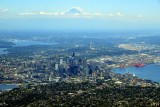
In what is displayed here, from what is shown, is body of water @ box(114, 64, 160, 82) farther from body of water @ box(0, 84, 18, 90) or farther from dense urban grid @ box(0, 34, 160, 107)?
body of water @ box(0, 84, 18, 90)

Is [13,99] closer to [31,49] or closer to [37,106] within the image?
[37,106]

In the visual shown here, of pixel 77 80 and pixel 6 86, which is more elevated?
pixel 77 80

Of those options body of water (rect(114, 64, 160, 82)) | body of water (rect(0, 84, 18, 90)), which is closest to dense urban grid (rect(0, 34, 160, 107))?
body of water (rect(0, 84, 18, 90))

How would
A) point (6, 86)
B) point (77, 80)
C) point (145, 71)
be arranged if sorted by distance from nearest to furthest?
point (6, 86)
point (77, 80)
point (145, 71)

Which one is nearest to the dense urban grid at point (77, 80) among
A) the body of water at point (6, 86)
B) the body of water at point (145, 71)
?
the body of water at point (6, 86)

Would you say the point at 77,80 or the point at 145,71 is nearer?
the point at 77,80

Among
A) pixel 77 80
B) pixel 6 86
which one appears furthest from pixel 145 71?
pixel 6 86

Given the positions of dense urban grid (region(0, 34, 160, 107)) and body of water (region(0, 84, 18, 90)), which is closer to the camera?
dense urban grid (region(0, 34, 160, 107))

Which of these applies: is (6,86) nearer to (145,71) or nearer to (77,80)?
(77,80)

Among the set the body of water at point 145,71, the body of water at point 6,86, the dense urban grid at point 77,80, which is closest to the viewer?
the dense urban grid at point 77,80

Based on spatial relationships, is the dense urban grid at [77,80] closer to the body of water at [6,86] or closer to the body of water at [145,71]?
the body of water at [6,86]
